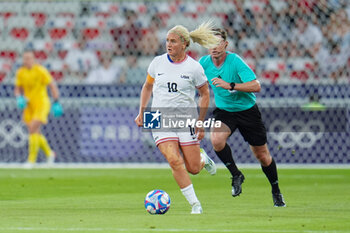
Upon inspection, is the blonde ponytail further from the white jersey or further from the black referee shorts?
the black referee shorts

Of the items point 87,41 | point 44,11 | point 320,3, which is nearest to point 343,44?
point 320,3

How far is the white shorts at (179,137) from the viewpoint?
8273 mm

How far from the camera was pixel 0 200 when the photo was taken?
10359 millimetres

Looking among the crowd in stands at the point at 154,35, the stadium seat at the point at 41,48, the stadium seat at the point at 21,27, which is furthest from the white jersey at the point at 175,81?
the stadium seat at the point at 21,27

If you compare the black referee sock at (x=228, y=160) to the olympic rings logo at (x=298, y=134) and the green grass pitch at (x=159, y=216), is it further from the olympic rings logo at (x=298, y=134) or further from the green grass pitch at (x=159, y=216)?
the olympic rings logo at (x=298, y=134)

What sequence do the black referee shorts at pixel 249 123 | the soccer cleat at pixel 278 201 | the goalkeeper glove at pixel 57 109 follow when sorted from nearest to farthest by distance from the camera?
the soccer cleat at pixel 278 201
the black referee shorts at pixel 249 123
the goalkeeper glove at pixel 57 109

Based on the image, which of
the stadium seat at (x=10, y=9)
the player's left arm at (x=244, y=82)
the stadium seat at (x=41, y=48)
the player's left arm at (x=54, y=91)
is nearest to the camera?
the player's left arm at (x=244, y=82)

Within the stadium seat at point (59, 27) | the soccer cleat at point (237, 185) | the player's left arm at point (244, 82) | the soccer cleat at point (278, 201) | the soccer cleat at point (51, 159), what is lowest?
the soccer cleat at point (278, 201)

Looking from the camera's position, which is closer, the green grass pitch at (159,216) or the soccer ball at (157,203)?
the green grass pitch at (159,216)

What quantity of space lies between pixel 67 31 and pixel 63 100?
3541 mm

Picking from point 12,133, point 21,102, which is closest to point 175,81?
point 21,102

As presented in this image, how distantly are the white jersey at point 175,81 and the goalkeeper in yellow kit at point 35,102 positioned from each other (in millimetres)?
8955

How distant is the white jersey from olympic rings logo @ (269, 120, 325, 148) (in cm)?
925

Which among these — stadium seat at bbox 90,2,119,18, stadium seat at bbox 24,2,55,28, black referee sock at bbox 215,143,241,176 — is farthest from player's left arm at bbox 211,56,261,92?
Answer: stadium seat at bbox 24,2,55,28
